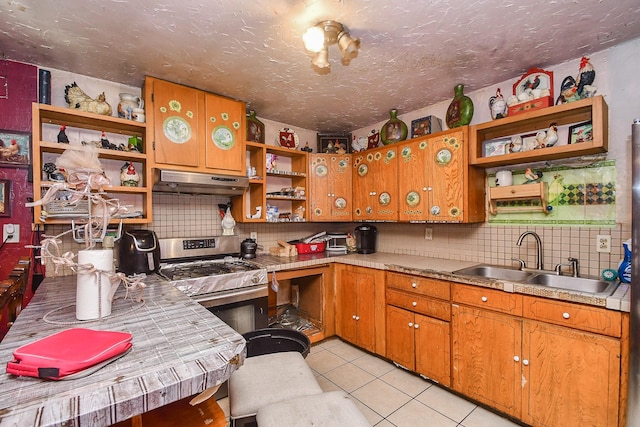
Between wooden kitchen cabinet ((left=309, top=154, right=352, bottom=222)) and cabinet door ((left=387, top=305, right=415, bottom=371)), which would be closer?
cabinet door ((left=387, top=305, right=415, bottom=371))

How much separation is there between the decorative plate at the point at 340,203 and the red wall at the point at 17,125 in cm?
251

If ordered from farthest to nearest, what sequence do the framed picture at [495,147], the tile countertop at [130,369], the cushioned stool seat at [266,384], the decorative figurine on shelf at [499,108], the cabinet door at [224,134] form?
the cabinet door at [224,134] < the framed picture at [495,147] < the decorative figurine on shelf at [499,108] < the cushioned stool seat at [266,384] < the tile countertop at [130,369]

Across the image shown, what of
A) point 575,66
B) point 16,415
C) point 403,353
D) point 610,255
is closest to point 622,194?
point 610,255

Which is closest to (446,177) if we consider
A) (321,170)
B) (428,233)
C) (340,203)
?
(428,233)

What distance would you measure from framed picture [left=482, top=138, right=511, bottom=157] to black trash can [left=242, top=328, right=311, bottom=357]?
204 centimetres

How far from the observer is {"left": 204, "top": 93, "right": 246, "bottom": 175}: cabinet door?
247 centimetres

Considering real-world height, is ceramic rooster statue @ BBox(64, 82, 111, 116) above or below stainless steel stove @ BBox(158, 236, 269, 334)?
above

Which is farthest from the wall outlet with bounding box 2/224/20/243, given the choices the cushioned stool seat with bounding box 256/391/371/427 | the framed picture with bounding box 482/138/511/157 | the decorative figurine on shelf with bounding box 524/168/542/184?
the decorative figurine on shelf with bounding box 524/168/542/184

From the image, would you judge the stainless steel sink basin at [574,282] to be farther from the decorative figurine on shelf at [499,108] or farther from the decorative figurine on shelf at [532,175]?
the decorative figurine on shelf at [499,108]

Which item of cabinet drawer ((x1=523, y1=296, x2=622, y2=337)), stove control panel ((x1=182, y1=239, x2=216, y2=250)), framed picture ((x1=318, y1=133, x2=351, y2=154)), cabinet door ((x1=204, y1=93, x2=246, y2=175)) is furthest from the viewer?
framed picture ((x1=318, y1=133, x2=351, y2=154))

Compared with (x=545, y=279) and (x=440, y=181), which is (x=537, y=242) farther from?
(x=440, y=181)

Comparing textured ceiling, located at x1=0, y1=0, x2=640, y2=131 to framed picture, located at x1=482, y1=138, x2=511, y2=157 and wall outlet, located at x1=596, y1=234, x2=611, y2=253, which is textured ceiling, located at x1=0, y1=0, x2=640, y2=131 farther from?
wall outlet, located at x1=596, y1=234, x2=611, y2=253

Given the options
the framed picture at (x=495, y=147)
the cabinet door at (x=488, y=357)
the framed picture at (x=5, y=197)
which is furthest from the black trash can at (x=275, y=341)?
the framed picture at (x=495, y=147)

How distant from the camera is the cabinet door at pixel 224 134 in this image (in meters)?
2.47
